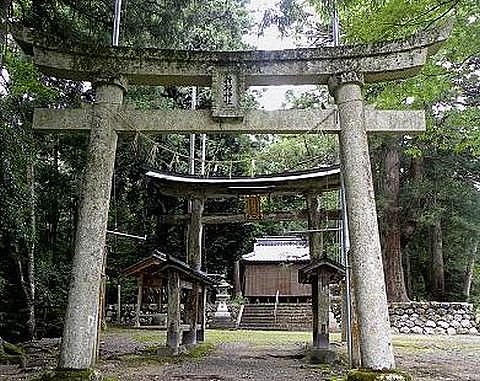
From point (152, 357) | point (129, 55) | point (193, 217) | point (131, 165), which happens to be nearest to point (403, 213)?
point (193, 217)

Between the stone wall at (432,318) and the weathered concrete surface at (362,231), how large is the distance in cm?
1506

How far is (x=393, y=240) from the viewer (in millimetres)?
20516

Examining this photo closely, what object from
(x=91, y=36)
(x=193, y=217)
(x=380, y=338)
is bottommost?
(x=380, y=338)

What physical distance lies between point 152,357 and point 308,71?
7.27 metres

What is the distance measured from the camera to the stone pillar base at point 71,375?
227 inches

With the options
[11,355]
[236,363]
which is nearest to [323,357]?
[236,363]

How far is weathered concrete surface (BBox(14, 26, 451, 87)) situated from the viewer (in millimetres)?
6945

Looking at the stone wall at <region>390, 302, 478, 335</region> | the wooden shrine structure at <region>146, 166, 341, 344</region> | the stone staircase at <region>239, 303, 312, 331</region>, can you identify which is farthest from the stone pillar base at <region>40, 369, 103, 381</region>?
the stone staircase at <region>239, 303, 312, 331</region>

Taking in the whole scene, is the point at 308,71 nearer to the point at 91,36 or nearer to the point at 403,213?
the point at 91,36

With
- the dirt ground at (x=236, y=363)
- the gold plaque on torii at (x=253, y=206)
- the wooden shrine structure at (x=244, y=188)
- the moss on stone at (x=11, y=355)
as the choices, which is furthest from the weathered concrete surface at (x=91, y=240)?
the gold plaque on torii at (x=253, y=206)

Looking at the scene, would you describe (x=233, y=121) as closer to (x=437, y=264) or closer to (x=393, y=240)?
(x=393, y=240)

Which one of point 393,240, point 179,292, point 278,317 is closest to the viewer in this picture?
point 179,292

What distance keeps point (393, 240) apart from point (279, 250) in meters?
9.80

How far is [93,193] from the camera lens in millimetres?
6543
